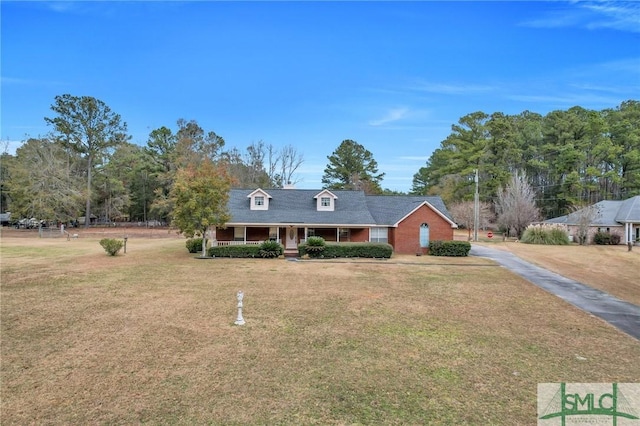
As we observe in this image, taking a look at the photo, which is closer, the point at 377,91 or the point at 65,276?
the point at 65,276

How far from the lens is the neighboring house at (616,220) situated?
36281mm

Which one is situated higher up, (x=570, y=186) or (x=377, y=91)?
(x=377, y=91)

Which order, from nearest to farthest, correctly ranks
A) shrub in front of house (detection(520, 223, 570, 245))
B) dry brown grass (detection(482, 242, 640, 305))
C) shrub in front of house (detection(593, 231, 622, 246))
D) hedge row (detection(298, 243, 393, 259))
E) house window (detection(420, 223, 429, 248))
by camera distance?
dry brown grass (detection(482, 242, 640, 305))
hedge row (detection(298, 243, 393, 259))
house window (detection(420, 223, 429, 248))
shrub in front of house (detection(520, 223, 570, 245))
shrub in front of house (detection(593, 231, 622, 246))

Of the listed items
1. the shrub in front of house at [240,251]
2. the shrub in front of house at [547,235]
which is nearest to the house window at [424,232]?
the shrub in front of house at [240,251]

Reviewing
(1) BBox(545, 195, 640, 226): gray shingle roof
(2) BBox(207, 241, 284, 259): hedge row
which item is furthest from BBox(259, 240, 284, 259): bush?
(1) BBox(545, 195, 640, 226): gray shingle roof

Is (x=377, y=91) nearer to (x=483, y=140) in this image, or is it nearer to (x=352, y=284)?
(x=352, y=284)

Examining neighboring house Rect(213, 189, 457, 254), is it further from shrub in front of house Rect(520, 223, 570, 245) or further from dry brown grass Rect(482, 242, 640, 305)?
shrub in front of house Rect(520, 223, 570, 245)

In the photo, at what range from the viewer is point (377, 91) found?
2653 centimetres

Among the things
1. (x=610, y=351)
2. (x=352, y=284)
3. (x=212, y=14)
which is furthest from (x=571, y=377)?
(x=212, y=14)

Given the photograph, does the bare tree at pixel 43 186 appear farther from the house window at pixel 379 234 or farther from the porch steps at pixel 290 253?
the house window at pixel 379 234

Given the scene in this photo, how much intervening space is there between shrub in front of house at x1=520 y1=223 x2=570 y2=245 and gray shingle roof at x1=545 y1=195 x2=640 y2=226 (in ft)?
10.9

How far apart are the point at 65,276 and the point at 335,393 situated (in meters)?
16.6

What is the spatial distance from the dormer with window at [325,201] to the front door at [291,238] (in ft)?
9.69

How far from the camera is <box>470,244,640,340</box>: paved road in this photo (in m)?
10.3
